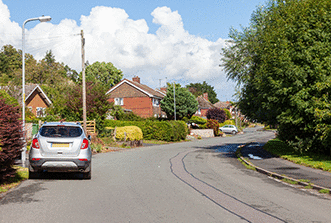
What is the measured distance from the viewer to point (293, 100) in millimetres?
17750

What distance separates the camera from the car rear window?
36.3 feet

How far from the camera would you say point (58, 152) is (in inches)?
423

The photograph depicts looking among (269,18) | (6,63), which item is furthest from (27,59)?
(269,18)

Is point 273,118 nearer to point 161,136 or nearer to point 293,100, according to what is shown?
point 293,100

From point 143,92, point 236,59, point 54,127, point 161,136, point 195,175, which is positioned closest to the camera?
point 54,127

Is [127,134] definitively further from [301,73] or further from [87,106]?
[301,73]

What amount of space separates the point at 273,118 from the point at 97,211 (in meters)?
18.3

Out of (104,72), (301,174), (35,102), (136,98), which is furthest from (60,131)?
(104,72)

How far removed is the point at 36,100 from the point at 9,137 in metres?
43.5

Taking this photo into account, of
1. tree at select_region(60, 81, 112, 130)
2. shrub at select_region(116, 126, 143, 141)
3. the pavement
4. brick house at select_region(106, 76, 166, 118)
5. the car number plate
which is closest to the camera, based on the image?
the car number plate

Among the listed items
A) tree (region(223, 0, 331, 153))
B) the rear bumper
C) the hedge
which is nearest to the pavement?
tree (region(223, 0, 331, 153))

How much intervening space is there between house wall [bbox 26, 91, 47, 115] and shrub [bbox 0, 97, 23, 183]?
136ft

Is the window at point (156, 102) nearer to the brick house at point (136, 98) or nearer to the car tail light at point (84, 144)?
the brick house at point (136, 98)

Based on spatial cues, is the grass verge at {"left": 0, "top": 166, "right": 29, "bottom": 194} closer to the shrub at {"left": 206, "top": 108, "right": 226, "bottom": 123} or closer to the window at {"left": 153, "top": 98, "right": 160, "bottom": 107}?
the window at {"left": 153, "top": 98, "right": 160, "bottom": 107}
